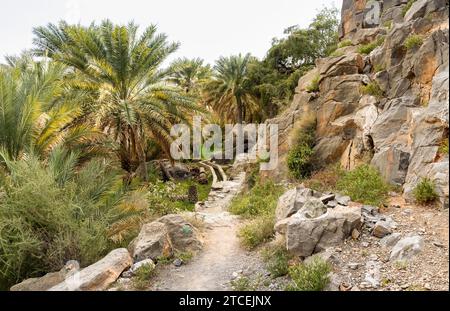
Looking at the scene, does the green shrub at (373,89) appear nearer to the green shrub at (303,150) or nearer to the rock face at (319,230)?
the green shrub at (303,150)

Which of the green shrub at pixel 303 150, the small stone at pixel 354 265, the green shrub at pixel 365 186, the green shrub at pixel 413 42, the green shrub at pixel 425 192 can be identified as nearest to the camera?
the small stone at pixel 354 265

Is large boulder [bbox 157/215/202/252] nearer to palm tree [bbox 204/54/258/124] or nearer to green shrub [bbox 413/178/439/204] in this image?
green shrub [bbox 413/178/439/204]

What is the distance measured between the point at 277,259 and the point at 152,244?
→ 239 centimetres

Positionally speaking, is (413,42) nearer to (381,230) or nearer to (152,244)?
(381,230)

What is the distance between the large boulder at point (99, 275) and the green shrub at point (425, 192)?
5452mm

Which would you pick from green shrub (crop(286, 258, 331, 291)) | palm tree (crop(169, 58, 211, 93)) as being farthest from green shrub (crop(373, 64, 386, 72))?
palm tree (crop(169, 58, 211, 93))

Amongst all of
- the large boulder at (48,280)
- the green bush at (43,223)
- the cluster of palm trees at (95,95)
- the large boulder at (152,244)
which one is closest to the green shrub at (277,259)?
the large boulder at (152,244)

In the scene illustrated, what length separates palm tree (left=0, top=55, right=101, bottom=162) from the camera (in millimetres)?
6707

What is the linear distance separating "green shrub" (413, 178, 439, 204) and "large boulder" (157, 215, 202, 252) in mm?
4439

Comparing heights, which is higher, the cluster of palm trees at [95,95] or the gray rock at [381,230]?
the cluster of palm trees at [95,95]

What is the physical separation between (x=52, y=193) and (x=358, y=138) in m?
7.97

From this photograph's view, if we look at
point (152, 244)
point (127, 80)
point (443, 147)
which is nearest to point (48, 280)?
point (152, 244)

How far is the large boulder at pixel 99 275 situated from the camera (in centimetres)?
Answer: 478

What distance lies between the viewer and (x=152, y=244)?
241 inches
